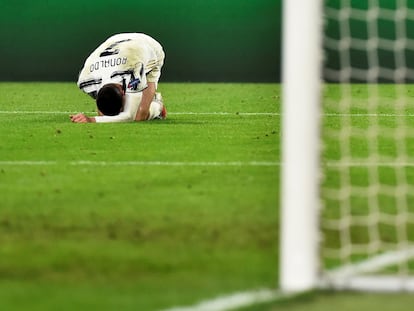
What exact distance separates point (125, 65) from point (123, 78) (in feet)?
0.34

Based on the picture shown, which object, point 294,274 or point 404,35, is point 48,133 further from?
point 404,35

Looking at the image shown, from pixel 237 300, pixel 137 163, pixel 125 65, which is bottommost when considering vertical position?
pixel 237 300

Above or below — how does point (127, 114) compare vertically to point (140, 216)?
above

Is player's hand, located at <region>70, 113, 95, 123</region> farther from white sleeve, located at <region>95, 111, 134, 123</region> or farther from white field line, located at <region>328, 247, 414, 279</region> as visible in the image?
white field line, located at <region>328, 247, 414, 279</region>

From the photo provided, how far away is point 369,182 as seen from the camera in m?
6.99

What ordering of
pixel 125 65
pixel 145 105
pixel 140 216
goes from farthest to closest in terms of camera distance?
pixel 145 105, pixel 125 65, pixel 140 216

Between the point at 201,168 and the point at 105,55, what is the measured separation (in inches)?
118

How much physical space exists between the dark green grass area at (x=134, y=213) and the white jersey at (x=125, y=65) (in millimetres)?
357

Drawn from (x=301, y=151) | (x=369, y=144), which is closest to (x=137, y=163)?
(x=369, y=144)

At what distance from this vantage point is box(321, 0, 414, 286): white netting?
5.12m

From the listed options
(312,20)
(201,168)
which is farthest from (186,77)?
(312,20)

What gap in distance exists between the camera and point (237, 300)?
13.7ft

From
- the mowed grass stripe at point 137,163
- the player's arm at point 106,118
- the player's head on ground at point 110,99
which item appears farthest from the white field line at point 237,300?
the player's arm at point 106,118

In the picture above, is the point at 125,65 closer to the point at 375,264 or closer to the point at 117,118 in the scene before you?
the point at 117,118
